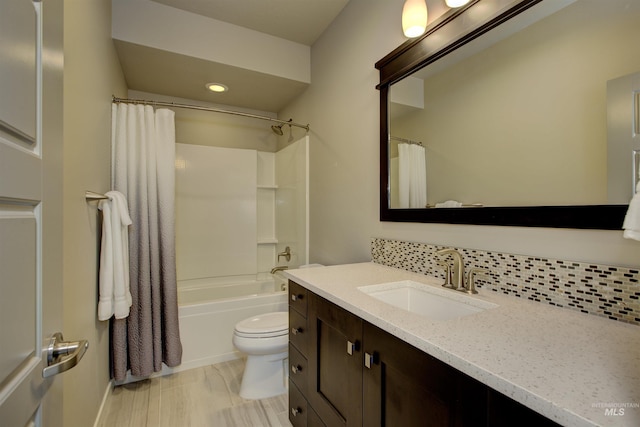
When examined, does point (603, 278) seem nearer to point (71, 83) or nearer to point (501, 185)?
point (501, 185)

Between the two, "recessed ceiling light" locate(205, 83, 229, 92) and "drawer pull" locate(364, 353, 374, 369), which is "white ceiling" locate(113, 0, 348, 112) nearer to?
"recessed ceiling light" locate(205, 83, 229, 92)

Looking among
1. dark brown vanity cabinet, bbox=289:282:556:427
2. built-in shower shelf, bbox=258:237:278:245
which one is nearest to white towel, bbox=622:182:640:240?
dark brown vanity cabinet, bbox=289:282:556:427

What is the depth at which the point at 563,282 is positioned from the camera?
0.94 metres

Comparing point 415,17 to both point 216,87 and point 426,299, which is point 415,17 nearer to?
point 426,299

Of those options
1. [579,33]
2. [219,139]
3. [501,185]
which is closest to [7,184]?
[501,185]

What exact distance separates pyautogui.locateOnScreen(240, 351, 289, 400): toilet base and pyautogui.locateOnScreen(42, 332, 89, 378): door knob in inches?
56.4

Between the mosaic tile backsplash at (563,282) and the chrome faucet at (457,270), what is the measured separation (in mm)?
67

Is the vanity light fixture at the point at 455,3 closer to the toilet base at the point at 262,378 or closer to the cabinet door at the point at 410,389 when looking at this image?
the cabinet door at the point at 410,389

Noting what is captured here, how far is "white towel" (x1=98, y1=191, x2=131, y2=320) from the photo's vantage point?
61.9 inches

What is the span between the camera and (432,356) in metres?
0.71

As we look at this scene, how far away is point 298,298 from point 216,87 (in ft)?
7.57

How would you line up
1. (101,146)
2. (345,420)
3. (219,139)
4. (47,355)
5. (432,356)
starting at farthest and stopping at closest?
1. (219,139)
2. (101,146)
3. (345,420)
4. (432,356)
5. (47,355)

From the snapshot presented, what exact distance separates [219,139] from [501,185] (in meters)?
2.98

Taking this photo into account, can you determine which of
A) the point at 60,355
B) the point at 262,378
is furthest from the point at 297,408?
the point at 60,355
